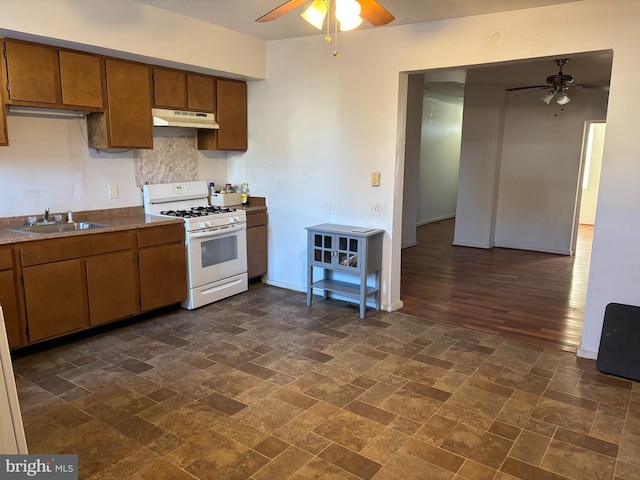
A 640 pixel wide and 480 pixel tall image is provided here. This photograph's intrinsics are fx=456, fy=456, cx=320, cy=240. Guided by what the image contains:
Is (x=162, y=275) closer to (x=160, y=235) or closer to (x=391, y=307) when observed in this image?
(x=160, y=235)

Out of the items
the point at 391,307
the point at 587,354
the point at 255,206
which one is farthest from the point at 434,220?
the point at 587,354

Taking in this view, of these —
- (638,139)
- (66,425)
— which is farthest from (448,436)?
(638,139)

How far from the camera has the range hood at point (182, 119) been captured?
4160 mm

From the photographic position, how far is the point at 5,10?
296 centimetres

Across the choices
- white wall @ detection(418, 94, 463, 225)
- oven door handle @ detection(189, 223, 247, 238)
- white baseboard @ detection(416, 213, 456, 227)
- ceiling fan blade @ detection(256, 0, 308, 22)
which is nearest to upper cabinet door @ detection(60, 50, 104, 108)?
oven door handle @ detection(189, 223, 247, 238)

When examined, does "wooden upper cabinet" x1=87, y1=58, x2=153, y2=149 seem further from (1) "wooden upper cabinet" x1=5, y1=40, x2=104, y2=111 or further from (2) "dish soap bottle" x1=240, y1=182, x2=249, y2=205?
(2) "dish soap bottle" x1=240, y1=182, x2=249, y2=205

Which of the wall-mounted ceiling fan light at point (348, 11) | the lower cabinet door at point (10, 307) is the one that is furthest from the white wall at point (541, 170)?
the lower cabinet door at point (10, 307)

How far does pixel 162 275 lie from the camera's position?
407cm

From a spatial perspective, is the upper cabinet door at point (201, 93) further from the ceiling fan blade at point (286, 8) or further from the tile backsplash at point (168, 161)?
the ceiling fan blade at point (286, 8)

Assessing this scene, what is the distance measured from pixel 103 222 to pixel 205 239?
2.92 ft

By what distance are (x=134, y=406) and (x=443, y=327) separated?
256 centimetres

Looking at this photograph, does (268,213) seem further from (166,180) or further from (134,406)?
(134,406)

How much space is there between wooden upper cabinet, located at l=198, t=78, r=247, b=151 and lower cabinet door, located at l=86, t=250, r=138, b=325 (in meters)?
1.64

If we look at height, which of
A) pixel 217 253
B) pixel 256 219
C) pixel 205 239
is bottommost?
pixel 217 253
